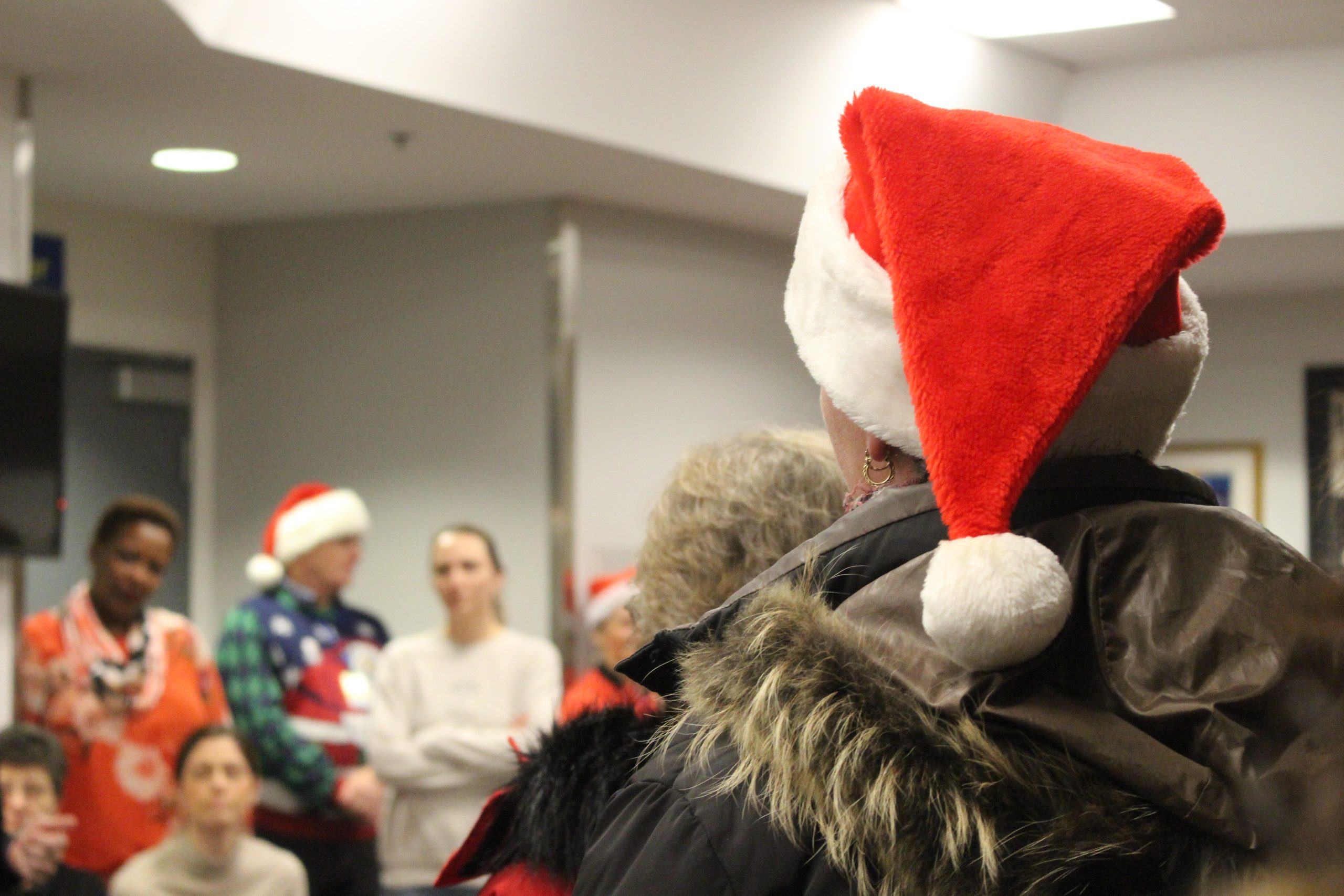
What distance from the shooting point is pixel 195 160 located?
14.8 feet

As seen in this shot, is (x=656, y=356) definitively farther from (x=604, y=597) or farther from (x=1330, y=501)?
(x=1330, y=501)

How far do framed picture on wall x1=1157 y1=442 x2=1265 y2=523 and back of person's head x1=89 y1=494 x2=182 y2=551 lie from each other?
450cm

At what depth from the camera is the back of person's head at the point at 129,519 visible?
397 cm

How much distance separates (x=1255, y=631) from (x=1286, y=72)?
502 centimetres

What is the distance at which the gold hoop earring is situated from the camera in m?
1.12

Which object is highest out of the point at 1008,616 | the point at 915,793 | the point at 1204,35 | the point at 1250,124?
the point at 1204,35

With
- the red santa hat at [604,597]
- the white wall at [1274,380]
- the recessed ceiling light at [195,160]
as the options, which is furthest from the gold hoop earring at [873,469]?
the white wall at [1274,380]

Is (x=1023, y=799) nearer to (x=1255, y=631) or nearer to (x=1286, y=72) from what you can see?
(x=1255, y=631)

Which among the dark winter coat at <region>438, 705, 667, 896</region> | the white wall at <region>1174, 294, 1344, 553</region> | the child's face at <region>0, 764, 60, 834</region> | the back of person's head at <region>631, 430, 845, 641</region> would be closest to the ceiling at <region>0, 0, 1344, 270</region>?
the white wall at <region>1174, 294, 1344, 553</region>

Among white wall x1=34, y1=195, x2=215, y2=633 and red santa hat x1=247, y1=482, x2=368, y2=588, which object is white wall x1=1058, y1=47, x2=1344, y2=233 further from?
white wall x1=34, y1=195, x2=215, y2=633

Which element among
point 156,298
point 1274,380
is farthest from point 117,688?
point 1274,380

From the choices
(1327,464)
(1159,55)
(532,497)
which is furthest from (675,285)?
(1327,464)

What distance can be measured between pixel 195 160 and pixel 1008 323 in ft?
13.1

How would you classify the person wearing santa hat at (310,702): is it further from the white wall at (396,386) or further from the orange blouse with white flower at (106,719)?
the white wall at (396,386)
